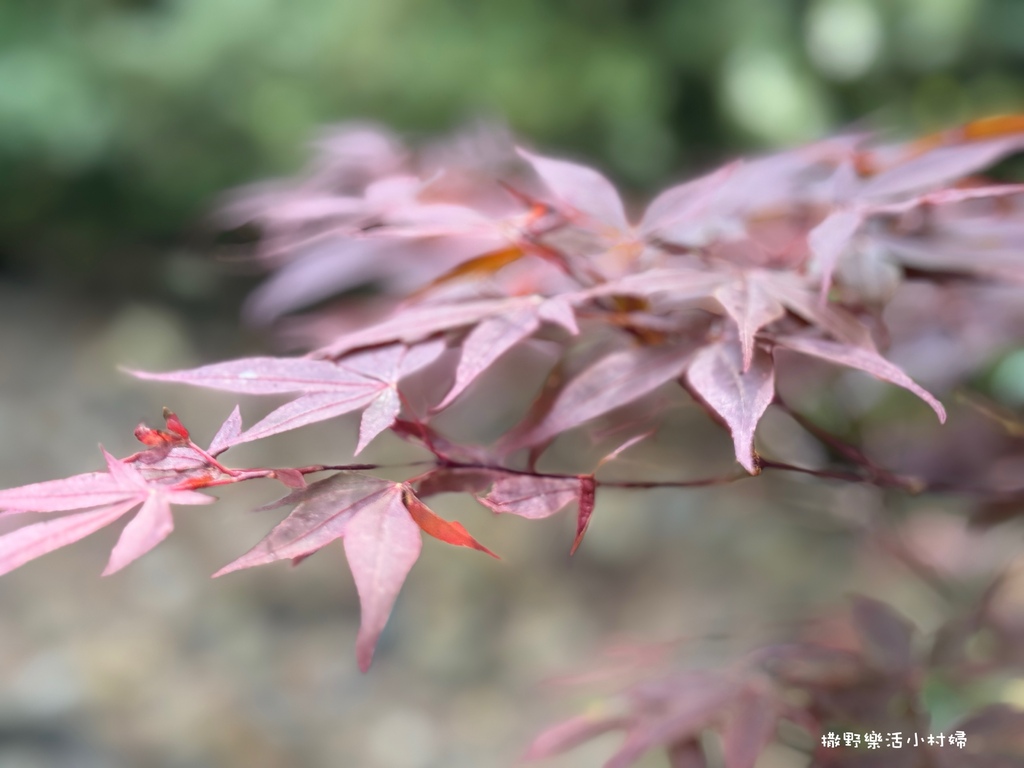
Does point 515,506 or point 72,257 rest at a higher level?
point 515,506

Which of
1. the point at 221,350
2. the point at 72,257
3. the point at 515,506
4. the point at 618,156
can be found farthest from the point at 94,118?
the point at 515,506

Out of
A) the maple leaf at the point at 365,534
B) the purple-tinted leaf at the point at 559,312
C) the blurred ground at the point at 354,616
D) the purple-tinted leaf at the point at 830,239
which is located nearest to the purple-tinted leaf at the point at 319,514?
the maple leaf at the point at 365,534

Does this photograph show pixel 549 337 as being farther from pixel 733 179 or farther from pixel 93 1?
pixel 93 1

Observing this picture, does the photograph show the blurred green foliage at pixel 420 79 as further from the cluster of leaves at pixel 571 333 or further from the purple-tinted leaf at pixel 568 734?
the purple-tinted leaf at pixel 568 734

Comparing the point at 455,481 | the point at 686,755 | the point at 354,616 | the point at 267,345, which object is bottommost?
the point at 354,616

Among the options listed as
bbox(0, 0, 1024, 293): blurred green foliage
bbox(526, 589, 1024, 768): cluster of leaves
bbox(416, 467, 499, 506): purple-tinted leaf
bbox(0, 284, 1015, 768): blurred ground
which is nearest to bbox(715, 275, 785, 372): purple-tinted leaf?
bbox(416, 467, 499, 506): purple-tinted leaf

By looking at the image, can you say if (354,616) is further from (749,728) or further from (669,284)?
(669,284)

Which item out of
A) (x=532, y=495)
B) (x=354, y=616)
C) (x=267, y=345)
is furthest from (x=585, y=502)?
(x=267, y=345)
